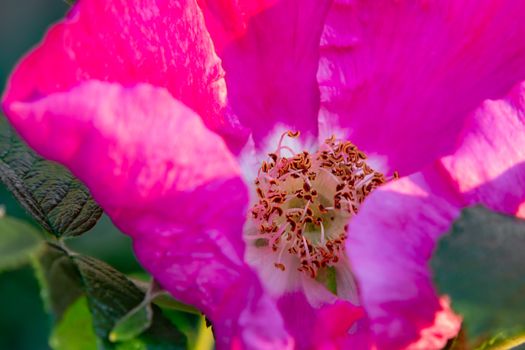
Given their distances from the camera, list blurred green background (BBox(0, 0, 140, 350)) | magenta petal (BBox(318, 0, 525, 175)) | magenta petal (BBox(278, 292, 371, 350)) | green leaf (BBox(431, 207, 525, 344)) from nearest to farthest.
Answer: green leaf (BBox(431, 207, 525, 344)), magenta petal (BBox(278, 292, 371, 350)), magenta petal (BBox(318, 0, 525, 175)), blurred green background (BBox(0, 0, 140, 350))

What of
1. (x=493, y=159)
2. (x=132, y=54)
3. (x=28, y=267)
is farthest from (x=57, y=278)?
(x=493, y=159)

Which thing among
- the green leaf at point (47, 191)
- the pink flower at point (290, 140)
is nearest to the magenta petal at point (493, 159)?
the pink flower at point (290, 140)

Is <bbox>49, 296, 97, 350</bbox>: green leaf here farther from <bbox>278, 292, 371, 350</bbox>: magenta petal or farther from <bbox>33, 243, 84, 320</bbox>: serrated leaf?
<bbox>278, 292, 371, 350</bbox>: magenta petal

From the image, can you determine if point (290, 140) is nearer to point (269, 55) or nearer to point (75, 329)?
point (269, 55)

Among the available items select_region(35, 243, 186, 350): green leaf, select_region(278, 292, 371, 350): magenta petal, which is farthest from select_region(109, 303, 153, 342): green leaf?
select_region(278, 292, 371, 350): magenta petal

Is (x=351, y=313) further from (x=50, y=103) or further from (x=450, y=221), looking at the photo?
(x=50, y=103)

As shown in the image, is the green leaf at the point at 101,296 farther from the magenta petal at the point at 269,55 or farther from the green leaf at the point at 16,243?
the magenta petal at the point at 269,55

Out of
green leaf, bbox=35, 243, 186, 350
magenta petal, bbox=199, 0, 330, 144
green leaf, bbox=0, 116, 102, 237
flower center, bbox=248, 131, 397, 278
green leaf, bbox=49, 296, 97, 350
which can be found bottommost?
green leaf, bbox=49, 296, 97, 350
